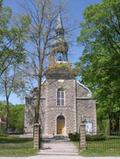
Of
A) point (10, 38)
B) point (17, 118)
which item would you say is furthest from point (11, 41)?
point (17, 118)

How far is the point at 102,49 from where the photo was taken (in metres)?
36.0

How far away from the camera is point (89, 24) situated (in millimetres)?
35438

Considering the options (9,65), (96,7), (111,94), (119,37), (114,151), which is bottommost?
(114,151)

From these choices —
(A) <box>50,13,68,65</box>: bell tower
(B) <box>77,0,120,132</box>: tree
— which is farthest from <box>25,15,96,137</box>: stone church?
(A) <box>50,13,68,65</box>: bell tower

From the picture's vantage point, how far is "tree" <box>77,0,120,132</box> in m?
34.1

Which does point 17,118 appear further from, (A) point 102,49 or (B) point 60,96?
(A) point 102,49

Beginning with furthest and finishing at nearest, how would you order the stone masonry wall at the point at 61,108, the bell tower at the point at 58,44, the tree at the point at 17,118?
the tree at the point at 17,118
the stone masonry wall at the point at 61,108
the bell tower at the point at 58,44

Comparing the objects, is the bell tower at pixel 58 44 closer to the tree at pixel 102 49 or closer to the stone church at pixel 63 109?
the tree at pixel 102 49

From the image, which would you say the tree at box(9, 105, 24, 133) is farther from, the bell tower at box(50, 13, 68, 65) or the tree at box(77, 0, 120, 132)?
the bell tower at box(50, 13, 68, 65)

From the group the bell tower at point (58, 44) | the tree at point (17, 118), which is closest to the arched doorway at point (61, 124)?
the bell tower at point (58, 44)

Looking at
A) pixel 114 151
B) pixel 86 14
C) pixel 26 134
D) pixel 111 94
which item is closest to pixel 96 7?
pixel 86 14

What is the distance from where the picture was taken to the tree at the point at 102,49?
34062 millimetres

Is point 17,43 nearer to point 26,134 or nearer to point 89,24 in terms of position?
point 89,24

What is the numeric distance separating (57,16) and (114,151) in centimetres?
1309
